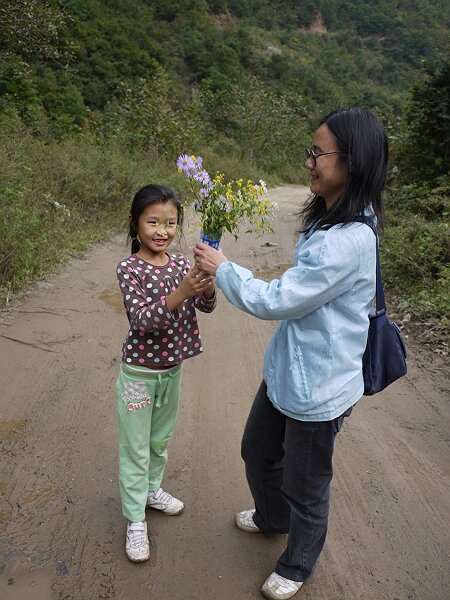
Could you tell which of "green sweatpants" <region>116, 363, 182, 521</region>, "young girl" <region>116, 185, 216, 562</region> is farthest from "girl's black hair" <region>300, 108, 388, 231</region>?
"green sweatpants" <region>116, 363, 182, 521</region>

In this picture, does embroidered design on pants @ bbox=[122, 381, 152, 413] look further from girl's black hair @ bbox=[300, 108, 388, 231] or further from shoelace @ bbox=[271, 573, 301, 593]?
girl's black hair @ bbox=[300, 108, 388, 231]

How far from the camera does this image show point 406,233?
7.12 m

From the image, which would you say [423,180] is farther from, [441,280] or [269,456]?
[269,456]

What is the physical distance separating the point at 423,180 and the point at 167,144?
26.0ft

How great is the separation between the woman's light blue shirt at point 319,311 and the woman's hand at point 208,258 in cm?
4

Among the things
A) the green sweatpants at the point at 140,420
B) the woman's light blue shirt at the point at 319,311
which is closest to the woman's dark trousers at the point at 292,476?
the woman's light blue shirt at the point at 319,311

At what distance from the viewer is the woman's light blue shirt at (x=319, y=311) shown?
1.77 meters

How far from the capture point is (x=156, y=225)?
2.24 meters

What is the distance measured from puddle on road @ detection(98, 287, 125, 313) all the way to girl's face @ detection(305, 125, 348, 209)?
3.69 meters

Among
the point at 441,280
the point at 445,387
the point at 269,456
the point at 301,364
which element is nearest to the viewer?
the point at 301,364

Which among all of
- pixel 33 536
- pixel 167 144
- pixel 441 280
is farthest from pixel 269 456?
pixel 167 144

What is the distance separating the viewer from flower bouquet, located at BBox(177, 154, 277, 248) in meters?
2.06

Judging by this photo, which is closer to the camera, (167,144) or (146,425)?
(146,425)

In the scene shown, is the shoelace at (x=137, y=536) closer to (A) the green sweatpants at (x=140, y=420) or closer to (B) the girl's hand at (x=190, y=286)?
(A) the green sweatpants at (x=140, y=420)
